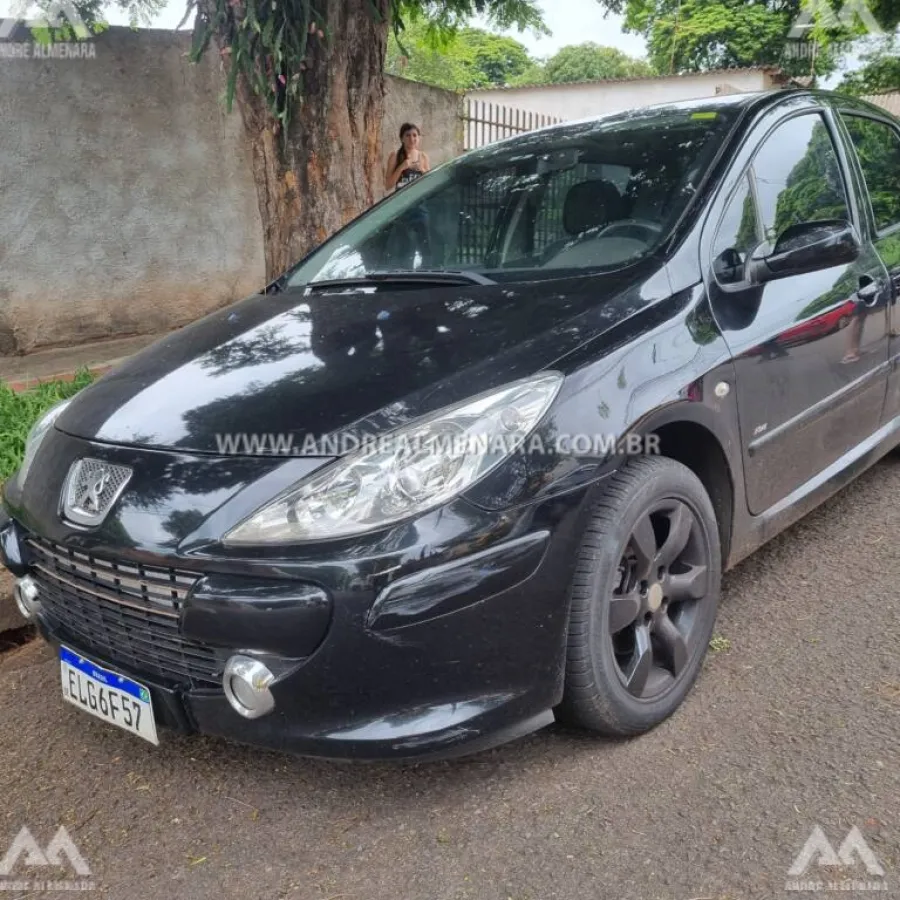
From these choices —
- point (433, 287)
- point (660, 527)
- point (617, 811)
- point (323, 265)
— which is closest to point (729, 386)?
point (660, 527)

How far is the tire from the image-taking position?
1.94 m

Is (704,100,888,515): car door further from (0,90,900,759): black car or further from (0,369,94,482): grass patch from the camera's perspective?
(0,369,94,482): grass patch

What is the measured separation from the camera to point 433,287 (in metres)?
2.58

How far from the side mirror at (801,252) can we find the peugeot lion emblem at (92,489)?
176cm

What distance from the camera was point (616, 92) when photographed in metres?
24.3

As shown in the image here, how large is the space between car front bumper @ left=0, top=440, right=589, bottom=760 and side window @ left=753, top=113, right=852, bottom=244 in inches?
54.5

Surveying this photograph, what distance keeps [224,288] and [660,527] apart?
5614 millimetres

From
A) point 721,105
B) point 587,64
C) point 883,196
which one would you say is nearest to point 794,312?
point 721,105

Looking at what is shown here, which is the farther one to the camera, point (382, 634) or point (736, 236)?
point (736, 236)

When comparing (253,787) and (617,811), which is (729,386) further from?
(253,787)

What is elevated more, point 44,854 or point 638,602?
point 638,602

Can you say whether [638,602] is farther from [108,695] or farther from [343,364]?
[108,695]

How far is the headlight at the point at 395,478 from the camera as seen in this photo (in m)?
1.75

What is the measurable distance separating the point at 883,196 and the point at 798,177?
2.48 ft
